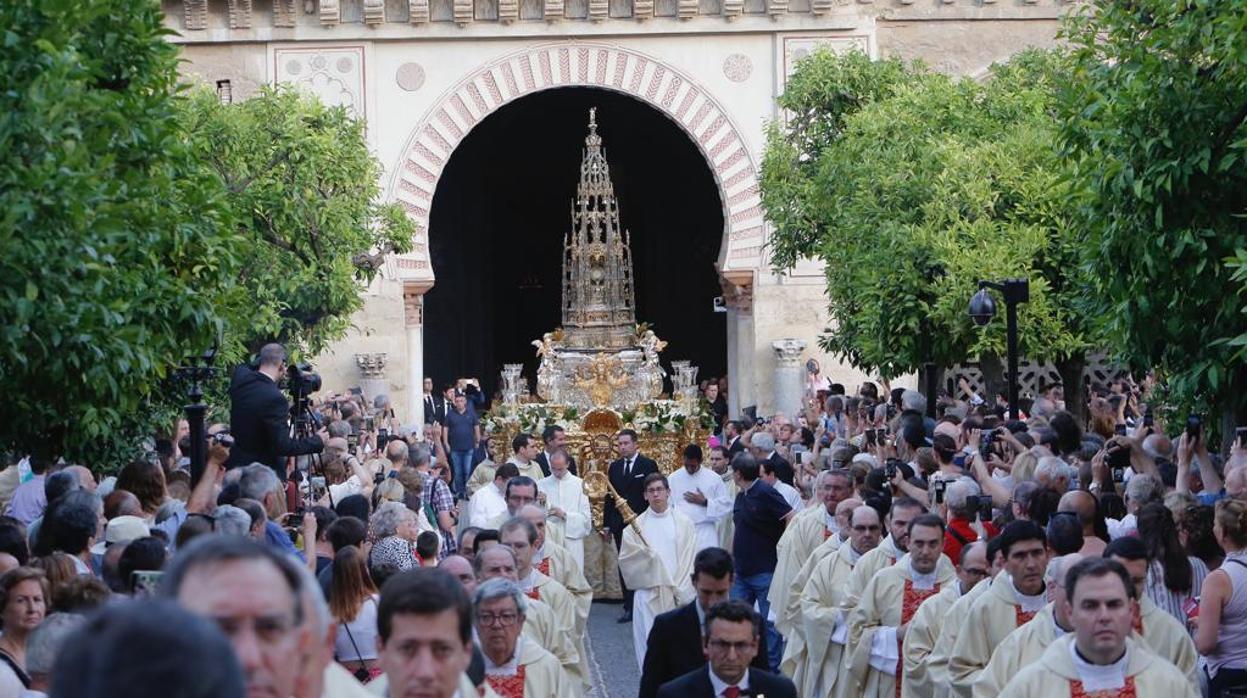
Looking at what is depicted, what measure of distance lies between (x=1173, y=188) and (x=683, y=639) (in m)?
3.70

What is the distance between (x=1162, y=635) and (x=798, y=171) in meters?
16.3

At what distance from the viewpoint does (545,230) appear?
40875 millimetres

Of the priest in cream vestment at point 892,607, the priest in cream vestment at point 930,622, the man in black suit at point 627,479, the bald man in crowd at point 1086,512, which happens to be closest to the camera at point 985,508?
the priest in cream vestment at point 892,607

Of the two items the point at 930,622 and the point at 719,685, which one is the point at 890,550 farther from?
the point at 719,685

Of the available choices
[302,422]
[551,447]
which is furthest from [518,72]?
[302,422]

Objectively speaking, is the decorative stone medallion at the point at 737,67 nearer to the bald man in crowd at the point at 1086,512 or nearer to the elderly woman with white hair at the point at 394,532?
the elderly woman with white hair at the point at 394,532

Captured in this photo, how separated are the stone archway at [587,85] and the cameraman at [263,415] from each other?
16508mm

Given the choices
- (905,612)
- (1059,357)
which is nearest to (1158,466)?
(905,612)

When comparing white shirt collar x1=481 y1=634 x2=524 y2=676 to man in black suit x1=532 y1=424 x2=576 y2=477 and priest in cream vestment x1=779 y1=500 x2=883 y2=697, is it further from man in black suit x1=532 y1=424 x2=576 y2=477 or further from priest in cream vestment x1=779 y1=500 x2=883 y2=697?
man in black suit x1=532 y1=424 x2=576 y2=477

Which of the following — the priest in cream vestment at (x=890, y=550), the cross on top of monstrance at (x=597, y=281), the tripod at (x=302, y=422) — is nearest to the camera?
the priest in cream vestment at (x=890, y=550)

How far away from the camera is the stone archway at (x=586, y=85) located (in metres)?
28.1

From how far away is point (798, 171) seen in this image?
2330cm

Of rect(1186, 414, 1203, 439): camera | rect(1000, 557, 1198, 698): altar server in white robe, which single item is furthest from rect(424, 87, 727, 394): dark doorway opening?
rect(1000, 557, 1198, 698): altar server in white robe

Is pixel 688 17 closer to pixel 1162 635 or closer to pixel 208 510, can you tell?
pixel 208 510
